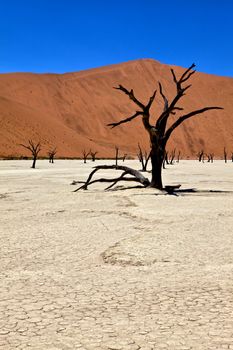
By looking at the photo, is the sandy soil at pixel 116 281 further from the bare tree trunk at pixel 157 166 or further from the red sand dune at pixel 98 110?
the red sand dune at pixel 98 110

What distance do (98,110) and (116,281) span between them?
3888 inches

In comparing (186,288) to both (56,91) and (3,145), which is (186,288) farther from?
(56,91)

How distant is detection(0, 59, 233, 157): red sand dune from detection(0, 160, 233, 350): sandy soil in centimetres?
6284

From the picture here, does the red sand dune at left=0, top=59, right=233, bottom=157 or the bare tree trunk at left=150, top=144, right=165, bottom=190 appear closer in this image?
the bare tree trunk at left=150, top=144, right=165, bottom=190

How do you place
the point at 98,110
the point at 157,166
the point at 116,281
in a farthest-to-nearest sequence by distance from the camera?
the point at 98,110
the point at 157,166
the point at 116,281

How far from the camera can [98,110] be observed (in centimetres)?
10294

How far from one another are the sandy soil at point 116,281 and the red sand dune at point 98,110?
62.8 m

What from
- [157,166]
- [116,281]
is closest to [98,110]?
[157,166]

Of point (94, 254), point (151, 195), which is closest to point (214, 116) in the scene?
point (151, 195)

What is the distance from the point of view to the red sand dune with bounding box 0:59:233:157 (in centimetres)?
7870

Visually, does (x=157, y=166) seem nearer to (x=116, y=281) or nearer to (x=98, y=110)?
(x=116, y=281)

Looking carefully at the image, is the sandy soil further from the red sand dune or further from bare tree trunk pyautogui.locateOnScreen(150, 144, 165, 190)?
the red sand dune

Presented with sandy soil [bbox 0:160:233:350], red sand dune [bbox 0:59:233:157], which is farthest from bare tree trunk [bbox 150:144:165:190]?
red sand dune [bbox 0:59:233:157]

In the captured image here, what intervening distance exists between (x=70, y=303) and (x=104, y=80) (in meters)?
114
